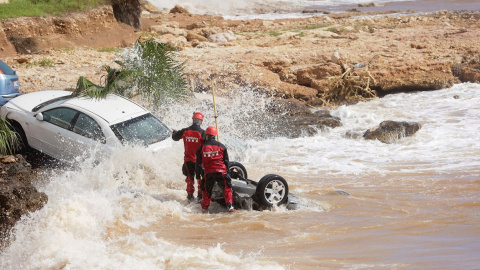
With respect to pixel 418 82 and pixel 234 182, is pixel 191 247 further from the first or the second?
pixel 418 82

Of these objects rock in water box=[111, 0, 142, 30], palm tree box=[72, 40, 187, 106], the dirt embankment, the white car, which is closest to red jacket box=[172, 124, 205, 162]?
the white car

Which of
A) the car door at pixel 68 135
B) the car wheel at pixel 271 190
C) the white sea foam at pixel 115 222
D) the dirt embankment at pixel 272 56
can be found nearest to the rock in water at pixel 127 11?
the dirt embankment at pixel 272 56

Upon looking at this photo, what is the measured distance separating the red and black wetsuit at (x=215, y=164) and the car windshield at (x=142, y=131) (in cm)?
211

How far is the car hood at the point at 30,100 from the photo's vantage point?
38.9ft

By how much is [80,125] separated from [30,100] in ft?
5.37

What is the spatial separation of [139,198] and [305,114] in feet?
27.0

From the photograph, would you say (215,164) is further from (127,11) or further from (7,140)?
(127,11)

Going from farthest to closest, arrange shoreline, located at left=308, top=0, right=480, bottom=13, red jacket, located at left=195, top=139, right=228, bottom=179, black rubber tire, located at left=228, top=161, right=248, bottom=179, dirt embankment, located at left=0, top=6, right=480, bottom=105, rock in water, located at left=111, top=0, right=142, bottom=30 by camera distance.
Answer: shoreline, located at left=308, top=0, right=480, bottom=13
rock in water, located at left=111, top=0, right=142, bottom=30
dirt embankment, located at left=0, top=6, right=480, bottom=105
black rubber tire, located at left=228, top=161, right=248, bottom=179
red jacket, located at left=195, top=139, right=228, bottom=179

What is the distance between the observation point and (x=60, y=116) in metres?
11.4

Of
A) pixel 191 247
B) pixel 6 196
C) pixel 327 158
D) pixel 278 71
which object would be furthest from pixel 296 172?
pixel 278 71

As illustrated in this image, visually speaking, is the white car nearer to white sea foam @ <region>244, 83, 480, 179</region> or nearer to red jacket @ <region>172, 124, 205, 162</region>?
red jacket @ <region>172, 124, 205, 162</region>

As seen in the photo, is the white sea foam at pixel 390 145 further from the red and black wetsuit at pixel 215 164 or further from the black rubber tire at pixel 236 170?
the red and black wetsuit at pixel 215 164

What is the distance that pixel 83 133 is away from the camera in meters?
11.1

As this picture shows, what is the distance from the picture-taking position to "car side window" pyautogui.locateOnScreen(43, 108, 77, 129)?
1127cm
